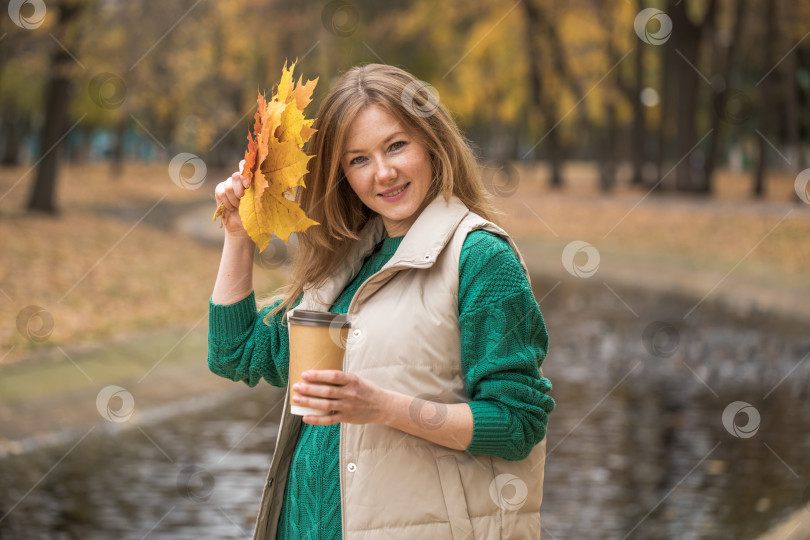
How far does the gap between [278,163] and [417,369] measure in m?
0.61

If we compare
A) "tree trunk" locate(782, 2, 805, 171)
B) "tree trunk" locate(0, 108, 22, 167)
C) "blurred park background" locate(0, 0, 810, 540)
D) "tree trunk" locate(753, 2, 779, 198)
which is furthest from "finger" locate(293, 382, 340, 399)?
"tree trunk" locate(0, 108, 22, 167)

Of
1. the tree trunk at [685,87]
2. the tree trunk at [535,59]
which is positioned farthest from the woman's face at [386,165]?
the tree trunk at [535,59]

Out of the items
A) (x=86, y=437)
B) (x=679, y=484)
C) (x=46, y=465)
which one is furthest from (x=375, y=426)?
(x=86, y=437)

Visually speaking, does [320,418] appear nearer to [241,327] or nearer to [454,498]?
[454,498]

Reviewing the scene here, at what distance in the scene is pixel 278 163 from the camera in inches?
97.2

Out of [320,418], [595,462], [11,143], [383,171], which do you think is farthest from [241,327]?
[11,143]

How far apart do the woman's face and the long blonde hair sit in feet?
0.07

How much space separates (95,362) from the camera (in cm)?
1024

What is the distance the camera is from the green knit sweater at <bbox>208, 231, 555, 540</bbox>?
2.25 meters

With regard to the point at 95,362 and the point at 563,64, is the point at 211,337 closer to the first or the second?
the point at 95,362

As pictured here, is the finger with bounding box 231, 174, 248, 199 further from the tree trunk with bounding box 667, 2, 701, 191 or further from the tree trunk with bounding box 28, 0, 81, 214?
the tree trunk with bounding box 667, 2, 701, 191

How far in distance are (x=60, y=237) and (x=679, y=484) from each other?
13742 mm

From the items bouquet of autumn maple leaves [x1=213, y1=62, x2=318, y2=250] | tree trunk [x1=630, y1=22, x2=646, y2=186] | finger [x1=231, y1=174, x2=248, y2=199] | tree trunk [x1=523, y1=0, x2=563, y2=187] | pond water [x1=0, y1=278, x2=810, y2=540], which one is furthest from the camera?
tree trunk [x1=523, y1=0, x2=563, y2=187]

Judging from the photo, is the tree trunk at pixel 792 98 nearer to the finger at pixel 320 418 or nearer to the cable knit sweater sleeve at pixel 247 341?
the cable knit sweater sleeve at pixel 247 341
